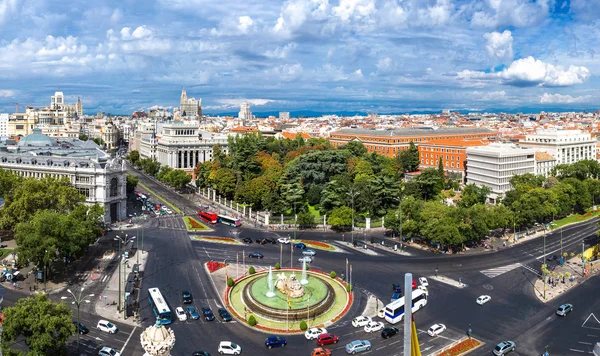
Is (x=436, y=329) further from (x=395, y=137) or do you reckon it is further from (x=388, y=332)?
(x=395, y=137)

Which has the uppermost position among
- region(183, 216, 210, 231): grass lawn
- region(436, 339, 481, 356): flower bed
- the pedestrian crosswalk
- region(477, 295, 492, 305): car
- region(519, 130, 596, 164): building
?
region(519, 130, 596, 164): building

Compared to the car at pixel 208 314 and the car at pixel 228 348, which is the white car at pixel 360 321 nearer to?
the car at pixel 228 348

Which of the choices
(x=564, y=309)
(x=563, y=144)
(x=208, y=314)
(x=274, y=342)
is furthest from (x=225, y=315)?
(x=563, y=144)

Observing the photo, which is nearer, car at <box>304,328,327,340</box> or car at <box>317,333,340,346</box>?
car at <box>317,333,340,346</box>

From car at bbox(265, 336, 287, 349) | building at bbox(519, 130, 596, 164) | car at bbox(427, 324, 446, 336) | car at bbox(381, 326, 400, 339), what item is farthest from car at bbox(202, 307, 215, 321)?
building at bbox(519, 130, 596, 164)

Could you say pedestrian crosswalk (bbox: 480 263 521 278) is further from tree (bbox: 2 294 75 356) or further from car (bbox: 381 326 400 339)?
tree (bbox: 2 294 75 356)

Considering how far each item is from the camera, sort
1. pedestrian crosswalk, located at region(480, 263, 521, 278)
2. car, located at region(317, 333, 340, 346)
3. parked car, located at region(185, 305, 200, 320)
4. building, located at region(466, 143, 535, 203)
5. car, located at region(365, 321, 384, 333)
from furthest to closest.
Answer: building, located at region(466, 143, 535, 203) → pedestrian crosswalk, located at region(480, 263, 521, 278) → parked car, located at region(185, 305, 200, 320) → car, located at region(365, 321, 384, 333) → car, located at region(317, 333, 340, 346)

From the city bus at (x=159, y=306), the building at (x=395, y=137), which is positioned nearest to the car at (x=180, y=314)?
the city bus at (x=159, y=306)
